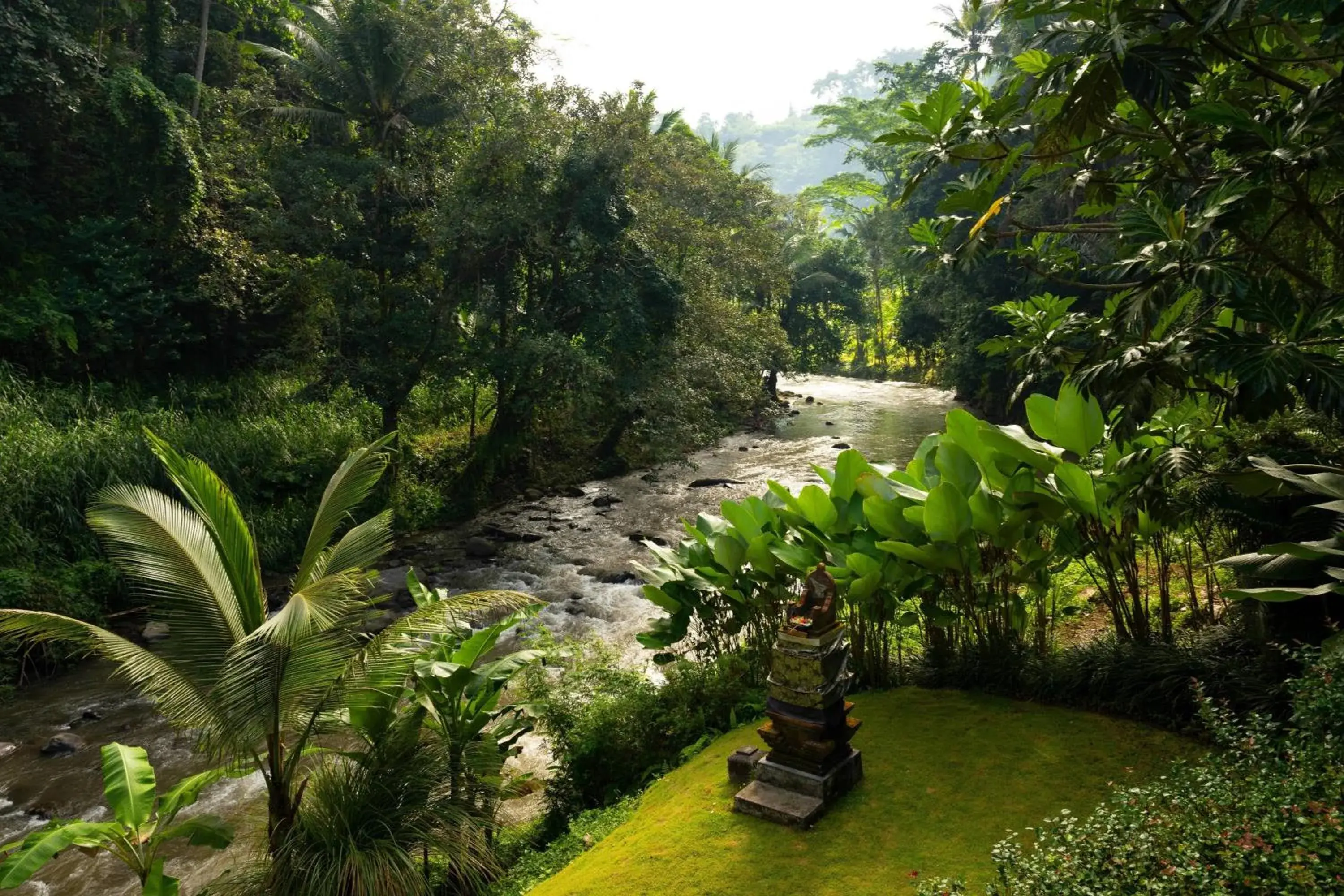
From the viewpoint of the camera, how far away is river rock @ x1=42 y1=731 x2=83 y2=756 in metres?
7.19

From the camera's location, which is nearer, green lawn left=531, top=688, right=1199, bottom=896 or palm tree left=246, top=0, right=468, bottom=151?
green lawn left=531, top=688, right=1199, bottom=896

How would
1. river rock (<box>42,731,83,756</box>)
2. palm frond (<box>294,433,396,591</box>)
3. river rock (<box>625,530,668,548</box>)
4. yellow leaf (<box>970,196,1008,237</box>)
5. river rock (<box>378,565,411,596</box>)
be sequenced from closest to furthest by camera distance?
yellow leaf (<box>970,196,1008,237</box>), palm frond (<box>294,433,396,591</box>), river rock (<box>42,731,83,756</box>), river rock (<box>378,565,411,596</box>), river rock (<box>625,530,668,548</box>)

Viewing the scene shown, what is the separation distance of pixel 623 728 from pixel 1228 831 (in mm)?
3625

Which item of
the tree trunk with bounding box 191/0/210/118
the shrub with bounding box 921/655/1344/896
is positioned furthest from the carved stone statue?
the tree trunk with bounding box 191/0/210/118

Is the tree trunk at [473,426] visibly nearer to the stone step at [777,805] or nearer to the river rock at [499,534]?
the river rock at [499,534]

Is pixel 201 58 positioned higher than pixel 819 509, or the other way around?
pixel 201 58

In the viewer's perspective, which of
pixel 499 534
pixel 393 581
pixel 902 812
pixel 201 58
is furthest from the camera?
pixel 201 58

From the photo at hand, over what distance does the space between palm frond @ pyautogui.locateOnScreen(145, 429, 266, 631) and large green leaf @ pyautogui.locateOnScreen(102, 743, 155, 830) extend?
0.80m

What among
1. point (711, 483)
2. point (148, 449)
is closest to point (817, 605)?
point (148, 449)

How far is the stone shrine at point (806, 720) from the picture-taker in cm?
345

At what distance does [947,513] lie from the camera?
391 centimetres

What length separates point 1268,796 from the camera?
7.41 feet

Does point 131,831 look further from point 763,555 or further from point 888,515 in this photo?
point 888,515

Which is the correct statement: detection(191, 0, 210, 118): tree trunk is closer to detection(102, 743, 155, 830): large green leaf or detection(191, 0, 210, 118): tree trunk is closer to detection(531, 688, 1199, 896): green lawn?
detection(102, 743, 155, 830): large green leaf
